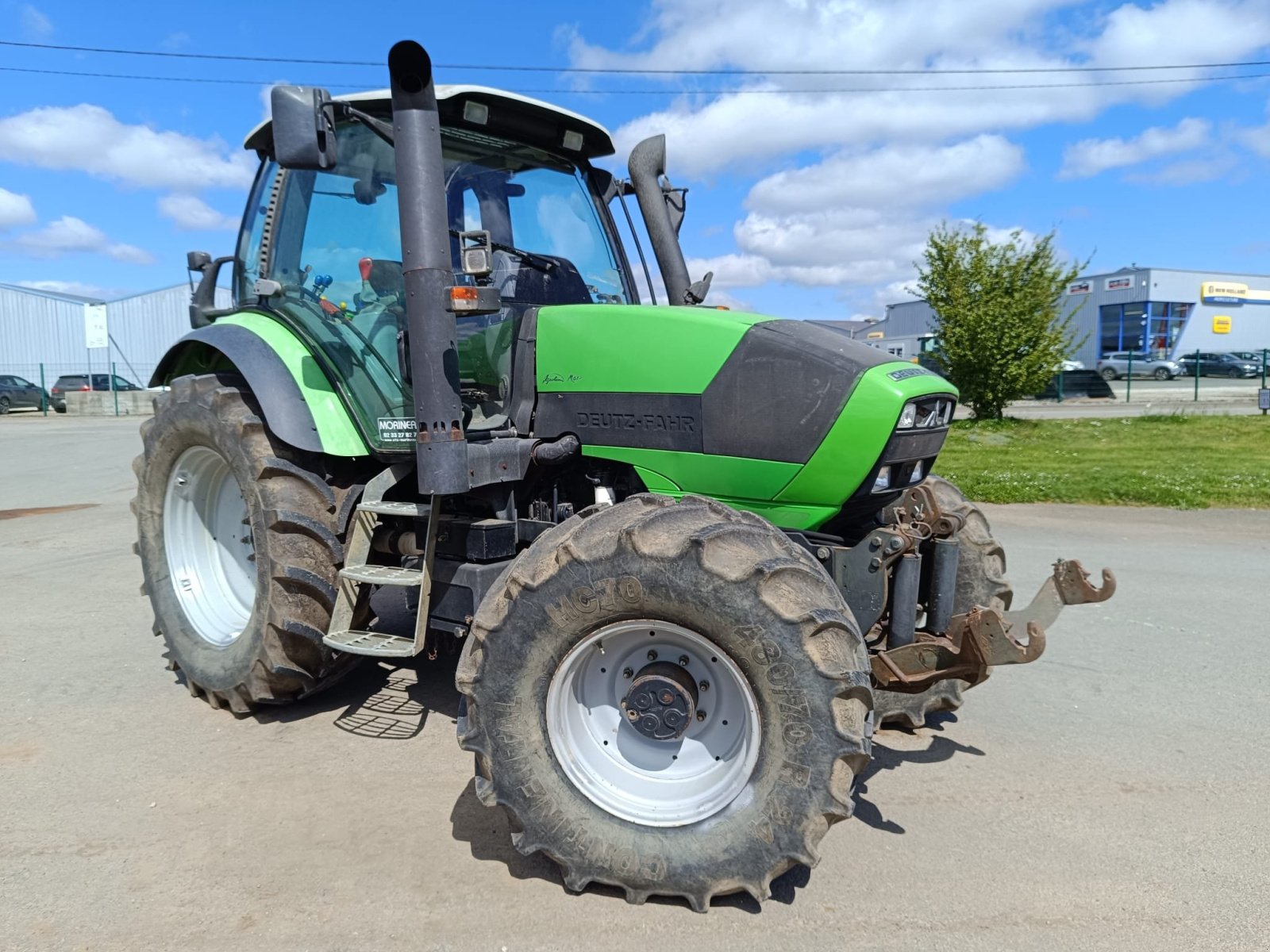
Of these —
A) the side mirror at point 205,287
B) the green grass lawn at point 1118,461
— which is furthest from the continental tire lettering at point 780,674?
the green grass lawn at point 1118,461

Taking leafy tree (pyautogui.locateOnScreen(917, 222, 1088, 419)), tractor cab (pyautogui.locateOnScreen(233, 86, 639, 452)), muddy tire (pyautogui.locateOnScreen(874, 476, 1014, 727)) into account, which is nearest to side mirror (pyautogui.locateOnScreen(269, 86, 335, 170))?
tractor cab (pyautogui.locateOnScreen(233, 86, 639, 452))

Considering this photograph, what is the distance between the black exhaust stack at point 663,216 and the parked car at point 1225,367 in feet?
129

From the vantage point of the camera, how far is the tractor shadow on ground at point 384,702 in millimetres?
4336

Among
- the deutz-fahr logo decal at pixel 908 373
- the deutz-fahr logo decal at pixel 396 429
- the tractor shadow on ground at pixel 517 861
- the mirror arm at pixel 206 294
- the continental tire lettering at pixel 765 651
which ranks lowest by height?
the tractor shadow on ground at pixel 517 861

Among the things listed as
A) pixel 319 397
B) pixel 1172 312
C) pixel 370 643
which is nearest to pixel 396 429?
pixel 319 397

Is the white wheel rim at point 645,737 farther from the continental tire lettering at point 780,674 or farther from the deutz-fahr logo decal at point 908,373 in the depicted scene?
the deutz-fahr logo decal at point 908,373

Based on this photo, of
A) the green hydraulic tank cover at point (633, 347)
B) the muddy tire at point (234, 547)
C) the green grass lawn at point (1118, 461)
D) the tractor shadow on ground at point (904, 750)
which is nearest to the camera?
the green hydraulic tank cover at point (633, 347)

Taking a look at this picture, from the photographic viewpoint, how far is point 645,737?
3.16m

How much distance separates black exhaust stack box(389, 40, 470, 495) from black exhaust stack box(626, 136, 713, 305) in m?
1.52

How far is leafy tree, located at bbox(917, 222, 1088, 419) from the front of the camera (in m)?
17.4

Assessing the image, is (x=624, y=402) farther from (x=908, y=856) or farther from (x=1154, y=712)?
(x=1154, y=712)

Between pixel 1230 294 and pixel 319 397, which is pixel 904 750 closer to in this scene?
pixel 319 397

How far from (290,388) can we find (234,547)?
4.19ft

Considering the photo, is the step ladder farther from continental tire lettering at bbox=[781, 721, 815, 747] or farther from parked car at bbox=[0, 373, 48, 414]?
parked car at bbox=[0, 373, 48, 414]
